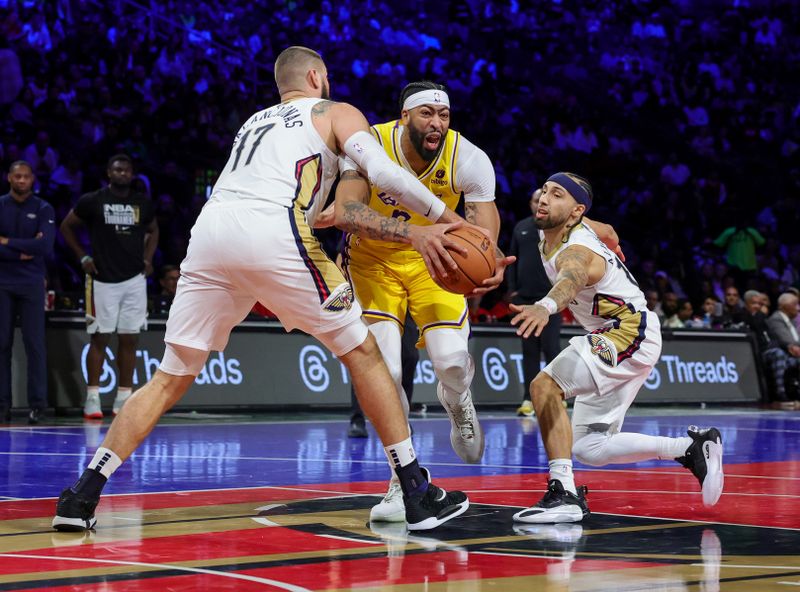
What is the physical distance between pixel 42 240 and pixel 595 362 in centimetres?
672

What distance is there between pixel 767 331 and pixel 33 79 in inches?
437

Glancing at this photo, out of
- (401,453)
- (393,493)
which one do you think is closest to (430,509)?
(401,453)

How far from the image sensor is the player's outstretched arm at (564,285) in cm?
504

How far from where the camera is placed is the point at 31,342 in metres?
11.1

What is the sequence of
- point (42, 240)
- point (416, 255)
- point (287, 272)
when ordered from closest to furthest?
point (287, 272) → point (416, 255) → point (42, 240)

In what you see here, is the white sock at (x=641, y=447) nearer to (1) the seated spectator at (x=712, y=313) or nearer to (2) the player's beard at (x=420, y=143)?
(2) the player's beard at (x=420, y=143)

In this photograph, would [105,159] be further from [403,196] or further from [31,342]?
[403,196]

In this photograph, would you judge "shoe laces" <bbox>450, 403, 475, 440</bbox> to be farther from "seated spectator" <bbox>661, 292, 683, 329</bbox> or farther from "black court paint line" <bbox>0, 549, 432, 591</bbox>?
"seated spectator" <bbox>661, 292, 683, 329</bbox>

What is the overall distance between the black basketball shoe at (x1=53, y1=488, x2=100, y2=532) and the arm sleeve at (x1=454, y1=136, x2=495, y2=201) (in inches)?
101

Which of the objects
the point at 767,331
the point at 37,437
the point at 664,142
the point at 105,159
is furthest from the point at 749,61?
the point at 37,437

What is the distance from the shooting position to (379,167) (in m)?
5.08

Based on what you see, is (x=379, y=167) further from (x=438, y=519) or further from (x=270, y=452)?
(x=270, y=452)

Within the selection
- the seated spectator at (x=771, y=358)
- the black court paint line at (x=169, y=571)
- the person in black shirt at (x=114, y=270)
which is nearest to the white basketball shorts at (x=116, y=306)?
the person in black shirt at (x=114, y=270)

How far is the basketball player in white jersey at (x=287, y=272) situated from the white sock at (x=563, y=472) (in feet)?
1.83
